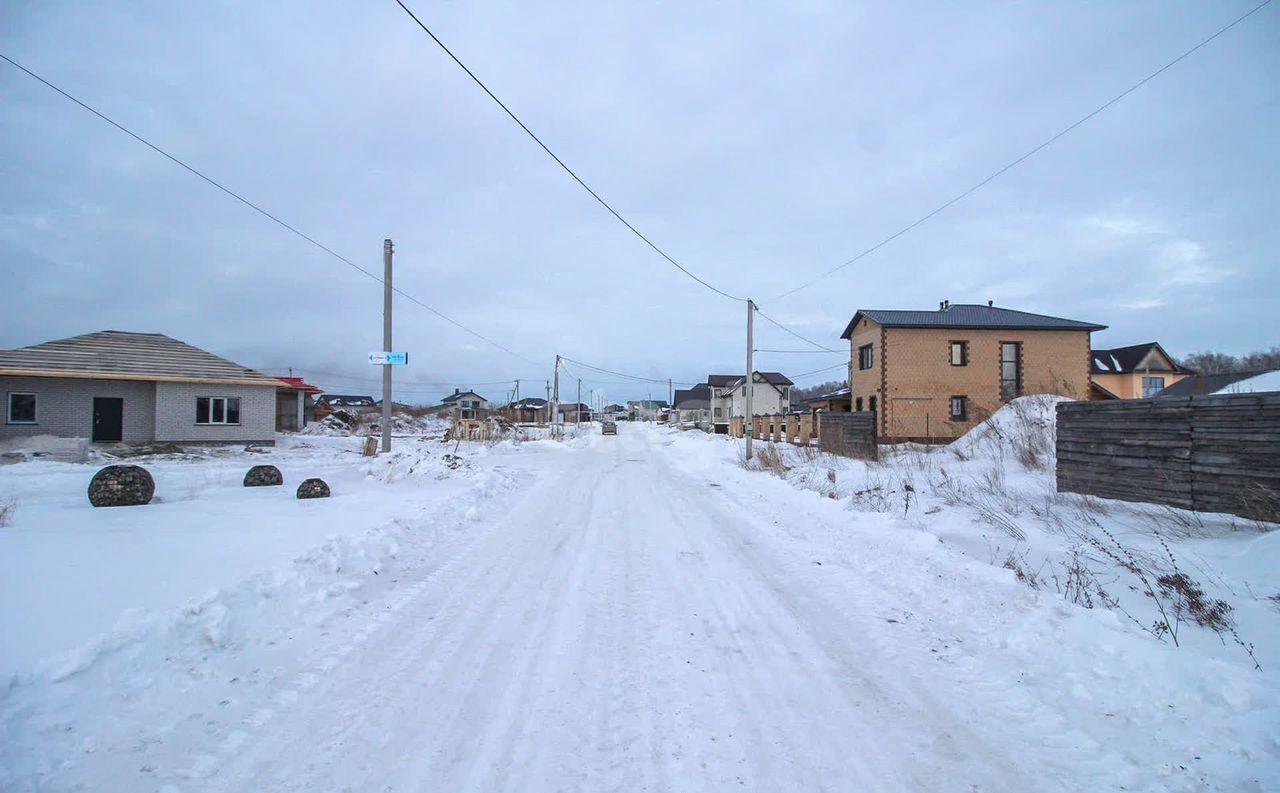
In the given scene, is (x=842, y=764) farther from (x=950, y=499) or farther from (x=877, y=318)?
(x=877, y=318)

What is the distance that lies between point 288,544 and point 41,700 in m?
3.71

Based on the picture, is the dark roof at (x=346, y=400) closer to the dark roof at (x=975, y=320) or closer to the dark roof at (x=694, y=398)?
the dark roof at (x=694, y=398)

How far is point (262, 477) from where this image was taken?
41.8 feet

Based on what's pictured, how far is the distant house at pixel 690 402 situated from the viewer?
10088 cm

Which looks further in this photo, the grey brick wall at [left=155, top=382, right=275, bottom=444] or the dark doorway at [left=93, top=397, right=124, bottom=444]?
the grey brick wall at [left=155, top=382, right=275, bottom=444]

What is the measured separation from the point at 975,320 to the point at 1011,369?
126 inches

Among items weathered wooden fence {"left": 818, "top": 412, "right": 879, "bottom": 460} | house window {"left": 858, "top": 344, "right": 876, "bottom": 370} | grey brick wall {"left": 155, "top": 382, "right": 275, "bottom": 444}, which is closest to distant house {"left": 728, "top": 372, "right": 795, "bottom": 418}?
house window {"left": 858, "top": 344, "right": 876, "bottom": 370}

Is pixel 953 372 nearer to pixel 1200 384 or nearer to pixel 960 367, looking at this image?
pixel 960 367

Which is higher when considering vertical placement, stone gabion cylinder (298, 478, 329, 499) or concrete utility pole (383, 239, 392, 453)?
concrete utility pole (383, 239, 392, 453)

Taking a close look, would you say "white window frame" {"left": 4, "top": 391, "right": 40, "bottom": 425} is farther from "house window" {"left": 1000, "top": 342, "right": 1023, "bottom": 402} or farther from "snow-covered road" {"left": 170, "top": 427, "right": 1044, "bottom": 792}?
"house window" {"left": 1000, "top": 342, "right": 1023, "bottom": 402}

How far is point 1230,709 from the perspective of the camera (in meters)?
3.32

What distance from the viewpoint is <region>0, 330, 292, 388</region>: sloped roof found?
23.8 metres

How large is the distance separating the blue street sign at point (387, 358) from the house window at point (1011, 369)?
2912 centimetres

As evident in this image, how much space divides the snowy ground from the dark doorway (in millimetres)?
22633
